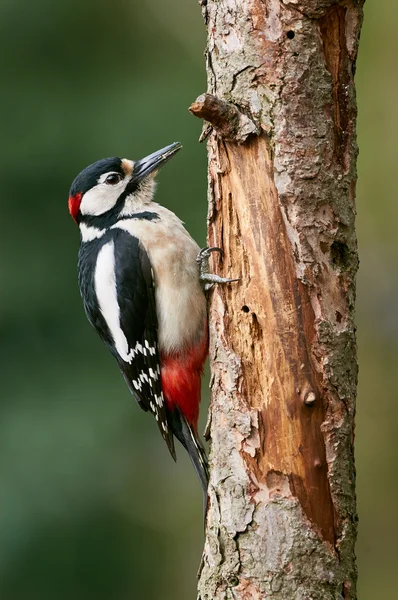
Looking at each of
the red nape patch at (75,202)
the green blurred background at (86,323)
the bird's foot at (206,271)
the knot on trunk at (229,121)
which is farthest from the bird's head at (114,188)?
the green blurred background at (86,323)

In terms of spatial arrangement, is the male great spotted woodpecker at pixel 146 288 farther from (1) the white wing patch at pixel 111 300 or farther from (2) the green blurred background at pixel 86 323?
(2) the green blurred background at pixel 86 323

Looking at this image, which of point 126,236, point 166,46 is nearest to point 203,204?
point 166,46

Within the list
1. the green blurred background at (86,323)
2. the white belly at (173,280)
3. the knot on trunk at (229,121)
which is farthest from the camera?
the green blurred background at (86,323)

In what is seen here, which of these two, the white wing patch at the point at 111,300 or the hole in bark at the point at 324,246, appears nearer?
the hole in bark at the point at 324,246

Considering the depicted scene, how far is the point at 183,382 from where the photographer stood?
3359mm

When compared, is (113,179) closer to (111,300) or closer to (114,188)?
(114,188)

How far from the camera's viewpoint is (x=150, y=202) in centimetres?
353

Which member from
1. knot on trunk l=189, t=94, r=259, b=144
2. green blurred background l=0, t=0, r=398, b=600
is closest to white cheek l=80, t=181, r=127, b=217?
knot on trunk l=189, t=94, r=259, b=144

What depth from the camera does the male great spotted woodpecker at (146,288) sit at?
126 inches

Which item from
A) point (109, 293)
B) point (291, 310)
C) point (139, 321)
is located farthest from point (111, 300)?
point (291, 310)

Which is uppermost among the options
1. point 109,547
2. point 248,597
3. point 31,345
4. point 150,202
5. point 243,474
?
point 31,345

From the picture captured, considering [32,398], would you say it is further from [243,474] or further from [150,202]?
[243,474]

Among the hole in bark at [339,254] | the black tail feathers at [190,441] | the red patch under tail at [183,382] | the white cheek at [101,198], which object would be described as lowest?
the black tail feathers at [190,441]

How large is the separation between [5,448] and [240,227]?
418 centimetres
